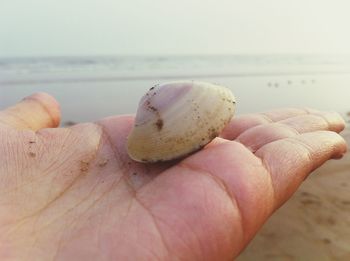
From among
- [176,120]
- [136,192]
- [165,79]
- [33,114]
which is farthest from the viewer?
[165,79]

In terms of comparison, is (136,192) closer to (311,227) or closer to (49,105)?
(311,227)

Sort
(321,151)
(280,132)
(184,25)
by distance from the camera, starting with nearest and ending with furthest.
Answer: (321,151)
(280,132)
(184,25)

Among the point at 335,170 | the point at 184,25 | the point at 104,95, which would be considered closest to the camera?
the point at 335,170

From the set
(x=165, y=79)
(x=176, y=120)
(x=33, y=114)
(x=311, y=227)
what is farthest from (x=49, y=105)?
(x=165, y=79)

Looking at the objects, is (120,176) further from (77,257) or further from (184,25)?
(184,25)

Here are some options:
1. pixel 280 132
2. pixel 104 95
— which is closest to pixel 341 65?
pixel 104 95

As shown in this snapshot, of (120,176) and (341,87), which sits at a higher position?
(120,176)

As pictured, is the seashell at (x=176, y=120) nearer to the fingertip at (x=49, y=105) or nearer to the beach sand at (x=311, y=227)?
the beach sand at (x=311, y=227)
